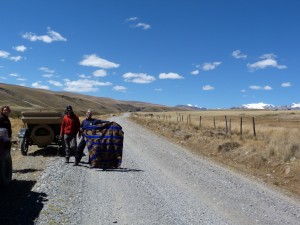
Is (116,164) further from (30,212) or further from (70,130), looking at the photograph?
(30,212)

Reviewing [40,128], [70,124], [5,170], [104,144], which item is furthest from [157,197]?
[40,128]

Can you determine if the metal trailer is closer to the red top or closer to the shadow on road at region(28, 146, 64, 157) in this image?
the shadow on road at region(28, 146, 64, 157)

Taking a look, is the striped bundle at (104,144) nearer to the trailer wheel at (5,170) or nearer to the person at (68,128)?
the person at (68,128)

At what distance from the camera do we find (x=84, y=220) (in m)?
7.38

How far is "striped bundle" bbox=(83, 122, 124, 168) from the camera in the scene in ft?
44.1

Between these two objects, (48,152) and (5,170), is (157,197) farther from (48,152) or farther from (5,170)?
(48,152)

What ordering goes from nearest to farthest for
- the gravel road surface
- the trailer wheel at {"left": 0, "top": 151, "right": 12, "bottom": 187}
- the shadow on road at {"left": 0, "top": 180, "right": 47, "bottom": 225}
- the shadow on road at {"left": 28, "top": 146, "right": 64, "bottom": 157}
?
the shadow on road at {"left": 0, "top": 180, "right": 47, "bottom": 225}
the gravel road surface
the trailer wheel at {"left": 0, "top": 151, "right": 12, "bottom": 187}
the shadow on road at {"left": 28, "top": 146, "right": 64, "bottom": 157}

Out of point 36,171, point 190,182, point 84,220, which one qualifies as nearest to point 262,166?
point 190,182

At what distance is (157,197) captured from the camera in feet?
30.5

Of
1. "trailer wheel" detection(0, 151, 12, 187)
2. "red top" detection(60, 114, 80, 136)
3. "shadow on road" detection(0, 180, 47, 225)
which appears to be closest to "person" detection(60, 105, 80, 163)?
"red top" detection(60, 114, 80, 136)

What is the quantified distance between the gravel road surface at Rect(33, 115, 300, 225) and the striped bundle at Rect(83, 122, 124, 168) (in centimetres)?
45

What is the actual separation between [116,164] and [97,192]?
3804 millimetres

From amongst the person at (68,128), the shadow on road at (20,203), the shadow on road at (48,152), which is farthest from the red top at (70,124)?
the shadow on road at (20,203)

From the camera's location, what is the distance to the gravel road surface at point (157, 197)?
25.2 feet
